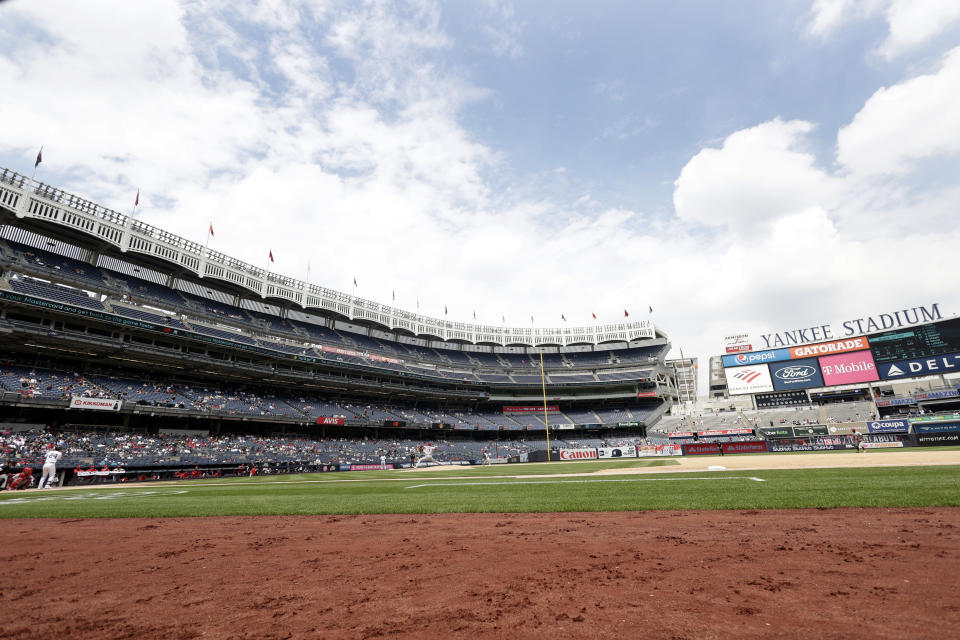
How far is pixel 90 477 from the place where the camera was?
30031mm

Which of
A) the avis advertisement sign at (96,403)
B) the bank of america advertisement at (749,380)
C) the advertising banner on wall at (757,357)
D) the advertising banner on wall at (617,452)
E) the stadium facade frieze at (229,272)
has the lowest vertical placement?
the advertising banner on wall at (617,452)

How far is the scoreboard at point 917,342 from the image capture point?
48.5 m

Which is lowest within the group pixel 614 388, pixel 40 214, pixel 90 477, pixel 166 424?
pixel 90 477

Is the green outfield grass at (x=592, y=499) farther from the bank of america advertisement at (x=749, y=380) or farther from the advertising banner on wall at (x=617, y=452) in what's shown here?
the bank of america advertisement at (x=749, y=380)

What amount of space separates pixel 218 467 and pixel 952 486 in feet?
142

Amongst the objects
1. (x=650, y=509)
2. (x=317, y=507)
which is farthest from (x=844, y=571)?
(x=317, y=507)

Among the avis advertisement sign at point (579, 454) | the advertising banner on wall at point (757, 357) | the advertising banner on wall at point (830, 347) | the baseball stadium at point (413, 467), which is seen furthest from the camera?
the advertising banner on wall at point (757, 357)

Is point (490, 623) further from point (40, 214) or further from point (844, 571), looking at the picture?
point (40, 214)

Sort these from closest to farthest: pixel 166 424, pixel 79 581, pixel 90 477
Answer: pixel 79 581
pixel 90 477
pixel 166 424

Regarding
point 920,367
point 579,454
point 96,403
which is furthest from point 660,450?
point 96,403

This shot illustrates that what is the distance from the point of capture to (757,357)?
5897 centimetres

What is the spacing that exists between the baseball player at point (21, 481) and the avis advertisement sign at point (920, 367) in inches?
3077

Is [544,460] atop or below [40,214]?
below

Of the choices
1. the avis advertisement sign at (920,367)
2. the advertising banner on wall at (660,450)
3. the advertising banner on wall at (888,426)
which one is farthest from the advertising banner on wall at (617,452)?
the avis advertisement sign at (920,367)
